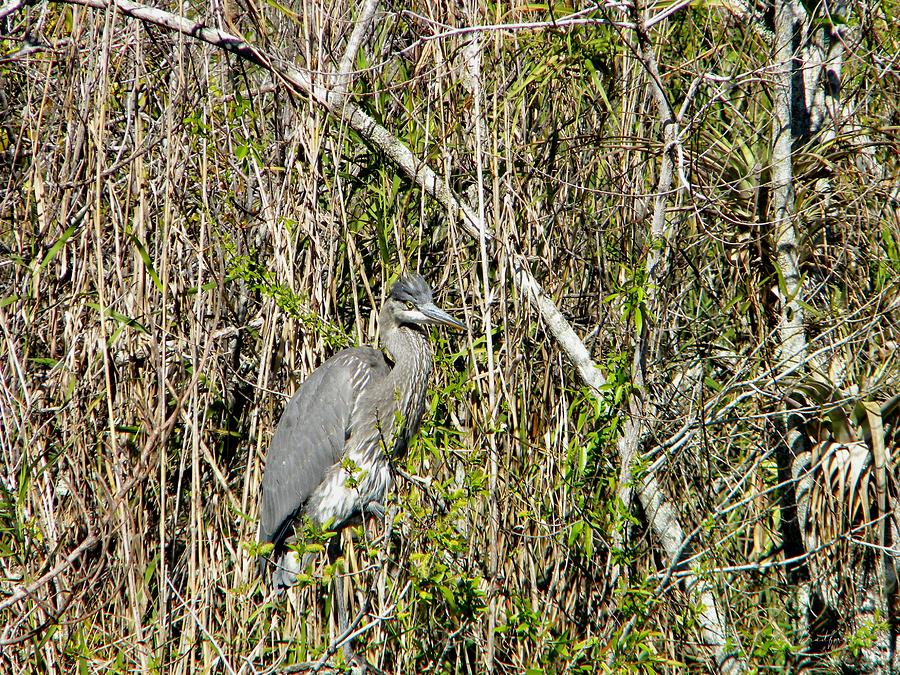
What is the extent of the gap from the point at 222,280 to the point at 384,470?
925 mm

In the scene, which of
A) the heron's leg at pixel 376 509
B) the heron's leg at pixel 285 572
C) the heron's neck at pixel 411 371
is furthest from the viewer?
the heron's neck at pixel 411 371

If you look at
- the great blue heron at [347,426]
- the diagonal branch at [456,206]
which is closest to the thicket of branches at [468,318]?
the diagonal branch at [456,206]

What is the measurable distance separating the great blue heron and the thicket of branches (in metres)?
0.12

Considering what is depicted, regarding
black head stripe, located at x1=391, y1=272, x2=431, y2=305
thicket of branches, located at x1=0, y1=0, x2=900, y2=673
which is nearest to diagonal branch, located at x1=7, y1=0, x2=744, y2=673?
thicket of branches, located at x1=0, y1=0, x2=900, y2=673

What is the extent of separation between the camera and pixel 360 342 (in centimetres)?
322

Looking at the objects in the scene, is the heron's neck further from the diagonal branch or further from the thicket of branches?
the diagonal branch

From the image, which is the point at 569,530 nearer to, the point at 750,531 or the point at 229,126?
the point at 750,531

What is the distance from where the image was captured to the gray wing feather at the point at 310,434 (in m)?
3.01

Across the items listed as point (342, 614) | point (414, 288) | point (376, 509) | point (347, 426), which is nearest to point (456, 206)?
point (414, 288)

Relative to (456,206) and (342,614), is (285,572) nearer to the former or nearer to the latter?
(342,614)

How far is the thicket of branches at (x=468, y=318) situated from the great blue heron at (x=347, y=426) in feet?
0.39

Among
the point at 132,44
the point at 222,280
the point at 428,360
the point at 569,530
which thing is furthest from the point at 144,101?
the point at 569,530

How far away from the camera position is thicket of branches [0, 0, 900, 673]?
8.96ft

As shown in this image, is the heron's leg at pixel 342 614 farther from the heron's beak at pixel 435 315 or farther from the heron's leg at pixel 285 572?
the heron's beak at pixel 435 315
